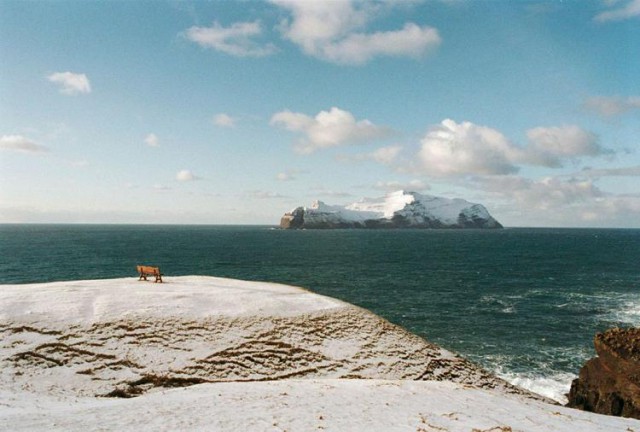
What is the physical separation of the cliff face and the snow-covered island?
10.1 feet

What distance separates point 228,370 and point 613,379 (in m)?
26.2

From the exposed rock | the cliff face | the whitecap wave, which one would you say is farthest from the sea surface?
the exposed rock

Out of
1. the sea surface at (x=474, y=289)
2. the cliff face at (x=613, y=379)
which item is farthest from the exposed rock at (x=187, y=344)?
the sea surface at (x=474, y=289)

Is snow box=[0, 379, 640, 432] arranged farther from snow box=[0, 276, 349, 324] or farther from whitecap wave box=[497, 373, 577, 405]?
whitecap wave box=[497, 373, 577, 405]

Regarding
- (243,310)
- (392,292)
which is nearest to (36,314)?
(243,310)

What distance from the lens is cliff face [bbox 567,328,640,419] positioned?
22.7m

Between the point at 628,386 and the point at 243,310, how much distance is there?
92.3ft

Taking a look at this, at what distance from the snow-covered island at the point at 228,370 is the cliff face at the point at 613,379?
3.09 metres

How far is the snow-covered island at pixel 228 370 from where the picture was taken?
1617 cm

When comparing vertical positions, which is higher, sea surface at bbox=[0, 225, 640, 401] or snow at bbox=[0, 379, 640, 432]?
snow at bbox=[0, 379, 640, 432]

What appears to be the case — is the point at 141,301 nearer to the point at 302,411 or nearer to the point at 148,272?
the point at 148,272

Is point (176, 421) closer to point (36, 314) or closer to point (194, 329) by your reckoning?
point (194, 329)

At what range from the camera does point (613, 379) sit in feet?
79.3

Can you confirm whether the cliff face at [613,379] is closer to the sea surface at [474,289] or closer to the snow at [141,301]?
the sea surface at [474,289]
